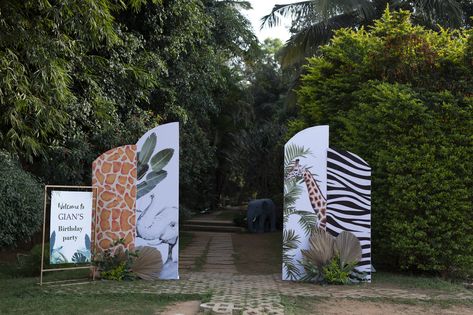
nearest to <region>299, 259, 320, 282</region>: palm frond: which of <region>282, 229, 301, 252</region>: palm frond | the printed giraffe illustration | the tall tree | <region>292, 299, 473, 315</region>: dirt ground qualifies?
<region>282, 229, 301, 252</region>: palm frond

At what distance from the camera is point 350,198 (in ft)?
29.2

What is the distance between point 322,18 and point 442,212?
1049cm

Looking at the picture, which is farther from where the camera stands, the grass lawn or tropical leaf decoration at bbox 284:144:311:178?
tropical leaf decoration at bbox 284:144:311:178

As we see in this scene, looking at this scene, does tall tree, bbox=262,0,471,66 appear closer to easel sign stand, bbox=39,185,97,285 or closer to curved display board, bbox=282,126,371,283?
curved display board, bbox=282,126,371,283

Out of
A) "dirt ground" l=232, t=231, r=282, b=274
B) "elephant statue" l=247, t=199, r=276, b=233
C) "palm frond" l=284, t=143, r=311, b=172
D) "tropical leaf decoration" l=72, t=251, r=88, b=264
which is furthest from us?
"elephant statue" l=247, t=199, r=276, b=233

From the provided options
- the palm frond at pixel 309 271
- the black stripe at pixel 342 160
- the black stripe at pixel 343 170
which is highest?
the black stripe at pixel 342 160

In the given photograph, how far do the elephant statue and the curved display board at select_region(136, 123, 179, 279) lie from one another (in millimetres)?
9078

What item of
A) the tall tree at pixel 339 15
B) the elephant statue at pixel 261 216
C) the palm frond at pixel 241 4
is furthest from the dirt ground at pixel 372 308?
the palm frond at pixel 241 4

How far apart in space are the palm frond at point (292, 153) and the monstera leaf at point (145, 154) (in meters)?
2.26

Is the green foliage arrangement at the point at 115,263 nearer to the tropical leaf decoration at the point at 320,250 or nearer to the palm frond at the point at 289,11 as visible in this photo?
the tropical leaf decoration at the point at 320,250

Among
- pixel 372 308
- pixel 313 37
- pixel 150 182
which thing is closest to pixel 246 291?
pixel 372 308

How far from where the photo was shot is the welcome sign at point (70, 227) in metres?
7.87

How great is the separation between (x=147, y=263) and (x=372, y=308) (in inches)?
143

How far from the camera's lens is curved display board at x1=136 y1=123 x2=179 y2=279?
855cm
